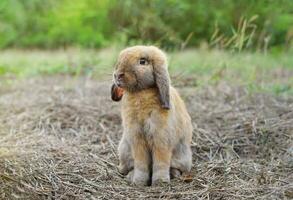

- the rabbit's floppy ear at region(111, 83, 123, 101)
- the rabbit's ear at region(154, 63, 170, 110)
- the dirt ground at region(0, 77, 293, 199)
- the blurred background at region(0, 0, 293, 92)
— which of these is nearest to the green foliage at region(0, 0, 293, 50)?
the blurred background at region(0, 0, 293, 92)

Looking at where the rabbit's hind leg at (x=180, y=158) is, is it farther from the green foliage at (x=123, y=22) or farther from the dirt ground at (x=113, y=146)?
the green foliage at (x=123, y=22)

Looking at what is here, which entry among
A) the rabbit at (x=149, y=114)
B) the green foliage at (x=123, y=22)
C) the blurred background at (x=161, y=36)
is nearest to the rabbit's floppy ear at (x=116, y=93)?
the rabbit at (x=149, y=114)

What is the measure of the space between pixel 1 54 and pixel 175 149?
7.89 m

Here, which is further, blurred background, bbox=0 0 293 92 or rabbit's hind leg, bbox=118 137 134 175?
blurred background, bbox=0 0 293 92

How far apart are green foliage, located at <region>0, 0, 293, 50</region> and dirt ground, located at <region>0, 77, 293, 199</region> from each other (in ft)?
6.52

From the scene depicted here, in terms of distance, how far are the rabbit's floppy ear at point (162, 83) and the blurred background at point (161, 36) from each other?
4.67 feet

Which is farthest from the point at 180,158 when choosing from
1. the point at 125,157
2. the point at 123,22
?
the point at 123,22

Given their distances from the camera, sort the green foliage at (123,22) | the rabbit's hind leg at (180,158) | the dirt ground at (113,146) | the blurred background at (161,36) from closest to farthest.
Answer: the dirt ground at (113,146), the rabbit's hind leg at (180,158), the blurred background at (161,36), the green foliage at (123,22)

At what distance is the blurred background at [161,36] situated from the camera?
7.16 m

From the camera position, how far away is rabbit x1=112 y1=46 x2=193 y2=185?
3.81m

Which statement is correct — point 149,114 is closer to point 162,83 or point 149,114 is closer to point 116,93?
point 162,83

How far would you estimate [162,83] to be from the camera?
3.80m

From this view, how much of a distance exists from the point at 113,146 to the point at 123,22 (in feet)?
19.9

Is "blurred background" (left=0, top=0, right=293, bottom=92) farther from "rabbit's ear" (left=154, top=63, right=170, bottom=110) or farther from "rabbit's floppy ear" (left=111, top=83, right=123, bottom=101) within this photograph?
"rabbit's ear" (left=154, top=63, right=170, bottom=110)
